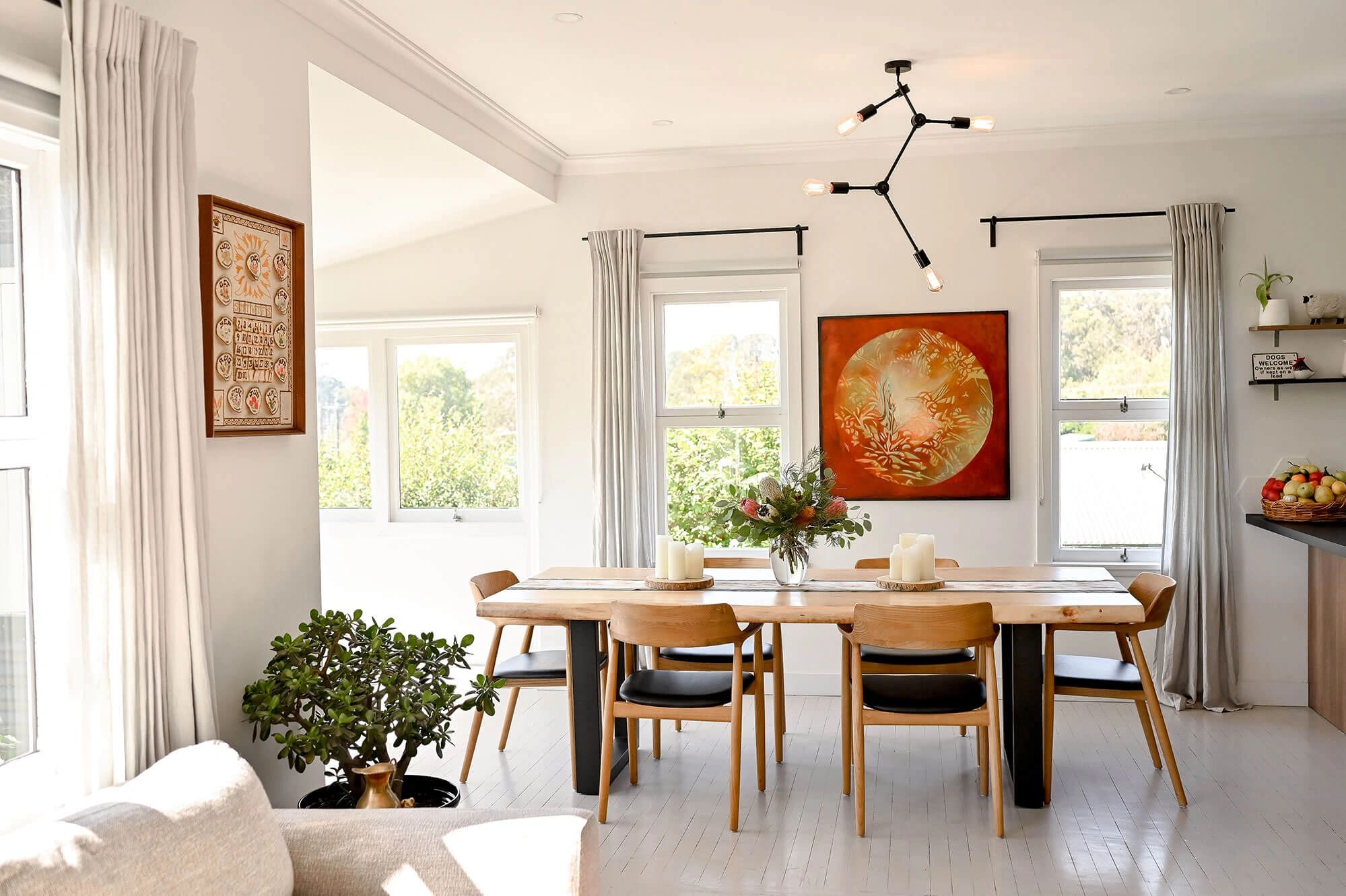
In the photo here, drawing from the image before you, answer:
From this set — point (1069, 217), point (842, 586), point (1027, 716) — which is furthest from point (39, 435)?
point (1069, 217)

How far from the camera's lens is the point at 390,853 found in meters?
2.24

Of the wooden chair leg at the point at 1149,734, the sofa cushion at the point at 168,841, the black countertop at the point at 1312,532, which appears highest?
the black countertop at the point at 1312,532

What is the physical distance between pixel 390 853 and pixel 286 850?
21 centimetres

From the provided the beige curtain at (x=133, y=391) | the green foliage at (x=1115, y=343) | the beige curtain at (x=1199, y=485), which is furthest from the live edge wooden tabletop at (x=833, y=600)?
the beige curtain at (x=133, y=391)

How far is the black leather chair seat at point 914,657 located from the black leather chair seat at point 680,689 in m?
0.69

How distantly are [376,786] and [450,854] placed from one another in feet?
2.39

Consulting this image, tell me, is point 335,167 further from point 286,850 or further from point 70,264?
point 286,850

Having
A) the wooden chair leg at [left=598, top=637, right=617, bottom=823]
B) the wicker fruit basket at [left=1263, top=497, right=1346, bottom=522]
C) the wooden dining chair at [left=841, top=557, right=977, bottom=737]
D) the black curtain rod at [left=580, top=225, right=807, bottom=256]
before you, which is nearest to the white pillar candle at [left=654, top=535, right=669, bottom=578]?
the wooden chair leg at [left=598, top=637, right=617, bottom=823]

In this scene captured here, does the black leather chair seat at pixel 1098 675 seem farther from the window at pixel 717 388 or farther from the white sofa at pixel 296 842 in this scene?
the white sofa at pixel 296 842

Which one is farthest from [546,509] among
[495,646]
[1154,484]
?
[1154,484]

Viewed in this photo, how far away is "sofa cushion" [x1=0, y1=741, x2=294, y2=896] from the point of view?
69.9 inches

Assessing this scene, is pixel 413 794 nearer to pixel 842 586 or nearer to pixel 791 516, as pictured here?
pixel 791 516

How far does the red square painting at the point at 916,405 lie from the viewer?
538cm

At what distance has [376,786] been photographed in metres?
2.86
